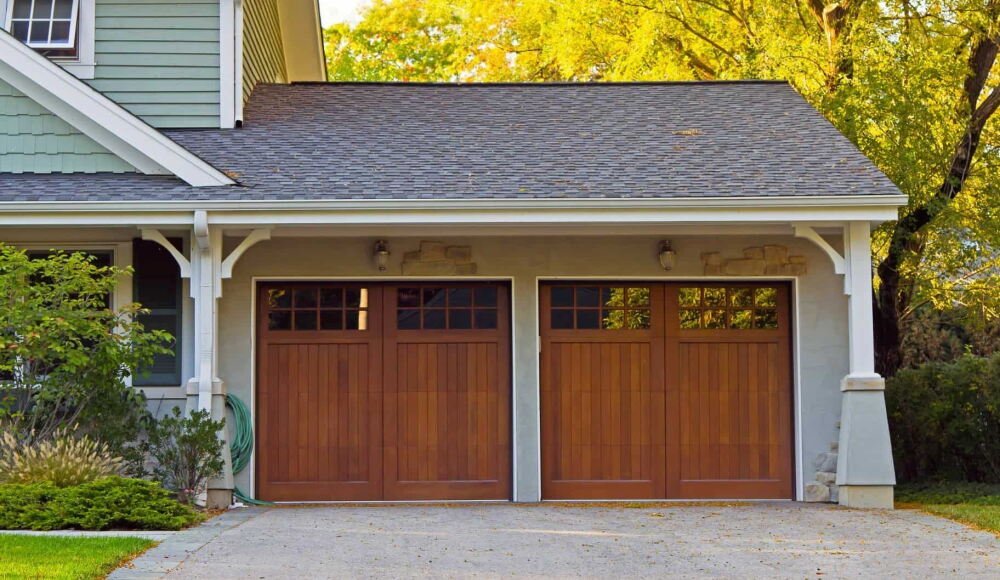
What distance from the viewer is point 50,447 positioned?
9.70 meters

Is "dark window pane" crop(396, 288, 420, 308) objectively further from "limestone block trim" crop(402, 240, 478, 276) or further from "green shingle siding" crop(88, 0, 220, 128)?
"green shingle siding" crop(88, 0, 220, 128)

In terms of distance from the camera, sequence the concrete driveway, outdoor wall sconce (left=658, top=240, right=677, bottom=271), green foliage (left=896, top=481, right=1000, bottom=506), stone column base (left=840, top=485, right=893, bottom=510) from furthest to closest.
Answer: outdoor wall sconce (left=658, top=240, right=677, bottom=271)
green foliage (left=896, top=481, right=1000, bottom=506)
stone column base (left=840, top=485, right=893, bottom=510)
the concrete driveway

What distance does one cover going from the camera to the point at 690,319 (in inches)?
465

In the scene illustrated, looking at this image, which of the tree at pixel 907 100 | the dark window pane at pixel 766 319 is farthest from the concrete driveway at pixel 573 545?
the tree at pixel 907 100

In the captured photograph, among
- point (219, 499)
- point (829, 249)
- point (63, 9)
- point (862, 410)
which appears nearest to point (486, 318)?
point (219, 499)

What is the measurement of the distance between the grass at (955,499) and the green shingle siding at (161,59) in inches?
296

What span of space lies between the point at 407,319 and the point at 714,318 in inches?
110

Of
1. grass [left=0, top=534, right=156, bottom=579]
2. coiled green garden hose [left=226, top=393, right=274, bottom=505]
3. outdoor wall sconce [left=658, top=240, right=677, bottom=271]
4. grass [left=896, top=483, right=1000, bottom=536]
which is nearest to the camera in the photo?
grass [left=0, top=534, right=156, bottom=579]

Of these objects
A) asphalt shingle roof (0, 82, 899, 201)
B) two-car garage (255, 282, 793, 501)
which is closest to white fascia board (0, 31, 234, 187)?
asphalt shingle roof (0, 82, 899, 201)

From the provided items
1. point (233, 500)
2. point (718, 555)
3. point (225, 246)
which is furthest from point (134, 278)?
point (718, 555)

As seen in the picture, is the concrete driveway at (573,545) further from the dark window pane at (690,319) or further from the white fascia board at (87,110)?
the white fascia board at (87,110)

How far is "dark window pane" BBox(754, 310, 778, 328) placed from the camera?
11.8 meters

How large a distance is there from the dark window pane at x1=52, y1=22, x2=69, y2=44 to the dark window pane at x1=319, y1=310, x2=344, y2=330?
401 cm

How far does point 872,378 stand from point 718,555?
3.38 meters
